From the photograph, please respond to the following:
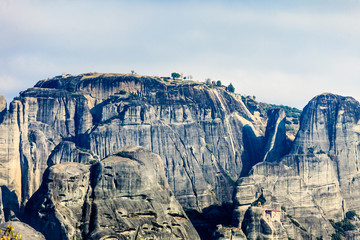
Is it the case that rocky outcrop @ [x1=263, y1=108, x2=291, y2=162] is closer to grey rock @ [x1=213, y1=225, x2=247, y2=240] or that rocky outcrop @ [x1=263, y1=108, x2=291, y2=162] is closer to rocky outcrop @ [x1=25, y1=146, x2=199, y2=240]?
grey rock @ [x1=213, y1=225, x2=247, y2=240]

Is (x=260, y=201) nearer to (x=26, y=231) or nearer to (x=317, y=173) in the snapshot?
(x=317, y=173)

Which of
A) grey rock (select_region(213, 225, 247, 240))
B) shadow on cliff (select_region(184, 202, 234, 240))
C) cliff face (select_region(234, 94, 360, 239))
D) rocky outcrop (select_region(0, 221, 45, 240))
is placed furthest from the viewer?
cliff face (select_region(234, 94, 360, 239))

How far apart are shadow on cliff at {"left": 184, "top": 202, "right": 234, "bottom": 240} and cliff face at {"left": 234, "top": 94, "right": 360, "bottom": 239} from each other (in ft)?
15.8

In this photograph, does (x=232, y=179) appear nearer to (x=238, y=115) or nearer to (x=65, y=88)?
(x=238, y=115)

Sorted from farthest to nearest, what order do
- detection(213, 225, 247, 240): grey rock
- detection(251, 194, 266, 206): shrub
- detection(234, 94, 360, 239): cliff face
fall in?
detection(234, 94, 360, 239): cliff face, detection(251, 194, 266, 206): shrub, detection(213, 225, 247, 240): grey rock

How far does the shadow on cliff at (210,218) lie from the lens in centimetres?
10251

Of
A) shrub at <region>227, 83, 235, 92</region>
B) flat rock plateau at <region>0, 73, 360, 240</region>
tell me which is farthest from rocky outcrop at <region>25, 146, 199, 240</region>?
shrub at <region>227, 83, 235, 92</region>

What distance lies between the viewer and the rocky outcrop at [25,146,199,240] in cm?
8775

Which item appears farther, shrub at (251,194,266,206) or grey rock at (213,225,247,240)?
shrub at (251,194,266,206)

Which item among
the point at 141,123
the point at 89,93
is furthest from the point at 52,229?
the point at 89,93

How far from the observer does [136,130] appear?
123m

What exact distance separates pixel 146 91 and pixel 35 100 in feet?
65.3

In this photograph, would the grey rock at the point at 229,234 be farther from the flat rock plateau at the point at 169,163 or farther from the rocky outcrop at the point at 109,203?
the rocky outcrop at the point at 109,203

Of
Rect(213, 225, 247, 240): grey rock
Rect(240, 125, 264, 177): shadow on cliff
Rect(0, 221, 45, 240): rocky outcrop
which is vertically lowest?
Rect(213, 225, 247, 240): grey rock
